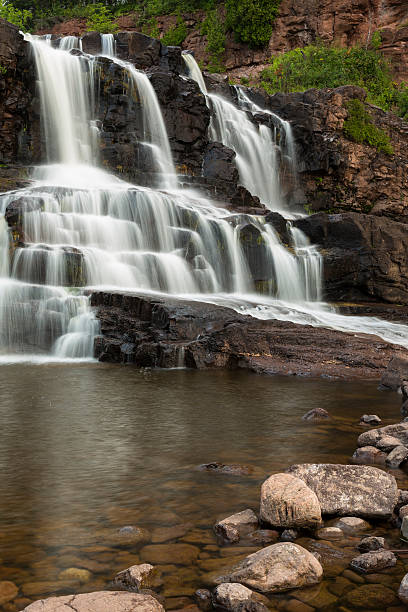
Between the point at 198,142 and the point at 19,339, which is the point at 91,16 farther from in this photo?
the point at 19,339

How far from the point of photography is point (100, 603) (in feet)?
8.38

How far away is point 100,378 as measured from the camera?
9.36 meters

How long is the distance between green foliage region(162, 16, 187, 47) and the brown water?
3507 centimetres

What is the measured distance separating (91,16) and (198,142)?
23.5m

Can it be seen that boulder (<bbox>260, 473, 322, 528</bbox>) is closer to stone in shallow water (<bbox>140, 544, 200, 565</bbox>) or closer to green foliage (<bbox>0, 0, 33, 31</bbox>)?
stone in shallow water (<bbox>140, 544, 200, 565</bbox>)

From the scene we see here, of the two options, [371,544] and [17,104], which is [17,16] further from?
[371,544]

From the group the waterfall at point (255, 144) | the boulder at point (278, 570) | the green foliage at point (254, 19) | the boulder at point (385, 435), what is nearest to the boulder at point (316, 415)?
the boulder at point (385, 435)

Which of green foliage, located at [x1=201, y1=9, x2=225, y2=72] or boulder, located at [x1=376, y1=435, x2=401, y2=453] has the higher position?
green foliage, located at [x1=201, y1=9, x2=225, y2=72]

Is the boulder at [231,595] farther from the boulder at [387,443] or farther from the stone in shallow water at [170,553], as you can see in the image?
the boulder at [387,443]

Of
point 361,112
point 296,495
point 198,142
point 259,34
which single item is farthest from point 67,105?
point 296,495

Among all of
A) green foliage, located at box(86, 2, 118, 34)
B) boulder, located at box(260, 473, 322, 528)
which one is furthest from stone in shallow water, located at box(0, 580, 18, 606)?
green foliage, located at box(86, 2, 118, 34)

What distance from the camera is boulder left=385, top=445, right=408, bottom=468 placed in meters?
4.85

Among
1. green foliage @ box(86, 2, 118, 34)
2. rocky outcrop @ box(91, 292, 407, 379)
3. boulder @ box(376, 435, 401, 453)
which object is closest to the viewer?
boulder @ box(376, 435, 401, 453)

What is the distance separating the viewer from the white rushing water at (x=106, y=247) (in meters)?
11.8
